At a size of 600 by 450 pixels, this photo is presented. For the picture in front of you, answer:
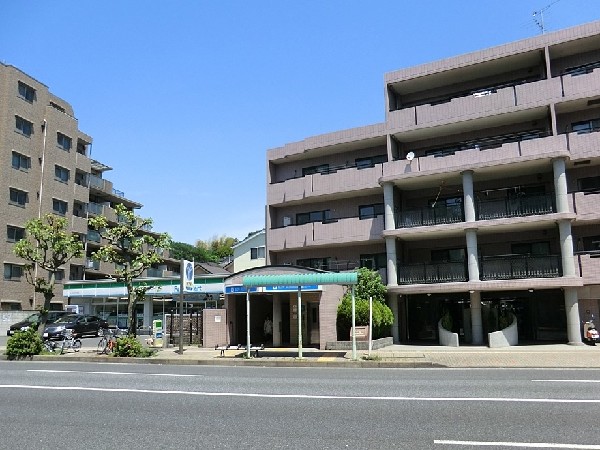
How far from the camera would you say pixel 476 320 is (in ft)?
78.3

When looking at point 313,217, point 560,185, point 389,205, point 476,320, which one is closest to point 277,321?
point 389,205

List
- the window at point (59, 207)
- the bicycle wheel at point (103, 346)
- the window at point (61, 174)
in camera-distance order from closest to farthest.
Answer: the bicycle wheel at point (103, 346) → the window at point (59, 207) → the window at point (61, 174)

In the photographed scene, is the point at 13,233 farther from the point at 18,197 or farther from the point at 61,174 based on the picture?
the point at 61,174

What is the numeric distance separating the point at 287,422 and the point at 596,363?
11771 millimetres

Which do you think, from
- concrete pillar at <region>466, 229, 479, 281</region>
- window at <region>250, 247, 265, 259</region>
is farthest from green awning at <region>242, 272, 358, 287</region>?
window at <region>250, 247, 265, 259</region>

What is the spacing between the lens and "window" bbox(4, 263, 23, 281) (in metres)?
40.4

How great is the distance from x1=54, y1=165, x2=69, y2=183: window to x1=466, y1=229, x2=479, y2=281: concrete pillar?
36703mm

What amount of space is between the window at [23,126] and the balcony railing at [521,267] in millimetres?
37497

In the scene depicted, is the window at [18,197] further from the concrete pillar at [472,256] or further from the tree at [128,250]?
the concrete pillar at [472,256]

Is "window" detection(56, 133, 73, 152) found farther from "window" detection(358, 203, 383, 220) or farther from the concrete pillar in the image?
the concrete pillar

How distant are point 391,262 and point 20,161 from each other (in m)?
32.6

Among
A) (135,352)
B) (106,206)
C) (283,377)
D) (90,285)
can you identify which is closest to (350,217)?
(135,352)

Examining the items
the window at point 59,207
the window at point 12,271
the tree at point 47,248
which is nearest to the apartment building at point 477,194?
the tree at point 47,248

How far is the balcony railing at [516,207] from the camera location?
23.5 meters
